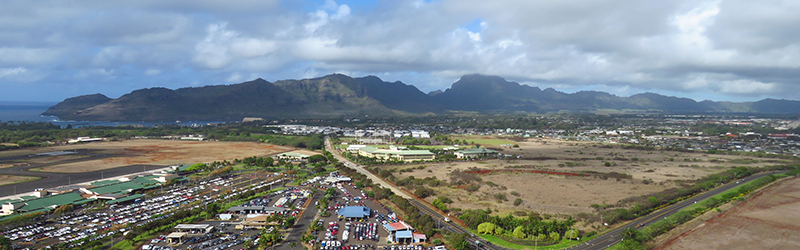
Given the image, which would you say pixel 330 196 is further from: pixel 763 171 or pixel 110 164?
pixel 763 171

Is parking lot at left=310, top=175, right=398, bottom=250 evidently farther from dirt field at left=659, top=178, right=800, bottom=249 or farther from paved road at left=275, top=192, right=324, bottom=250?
dirt field at left=659, top=178, right=800, bottom=249

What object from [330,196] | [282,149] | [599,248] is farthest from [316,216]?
[282,149]

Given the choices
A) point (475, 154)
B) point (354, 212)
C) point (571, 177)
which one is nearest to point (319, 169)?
point (354, 212)

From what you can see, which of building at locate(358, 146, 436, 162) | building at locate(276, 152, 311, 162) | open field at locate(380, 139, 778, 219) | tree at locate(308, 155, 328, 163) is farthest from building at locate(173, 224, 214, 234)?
building at locate(358, 146, 436, 162)

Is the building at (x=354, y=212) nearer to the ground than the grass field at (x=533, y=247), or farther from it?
farther from it

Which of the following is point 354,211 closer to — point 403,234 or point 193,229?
point 403,234

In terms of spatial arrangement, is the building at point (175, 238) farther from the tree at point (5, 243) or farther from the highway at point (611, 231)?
the highway at point (611, 231)

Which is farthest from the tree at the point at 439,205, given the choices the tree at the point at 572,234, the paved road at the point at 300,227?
the paved road at the point at 300,227
